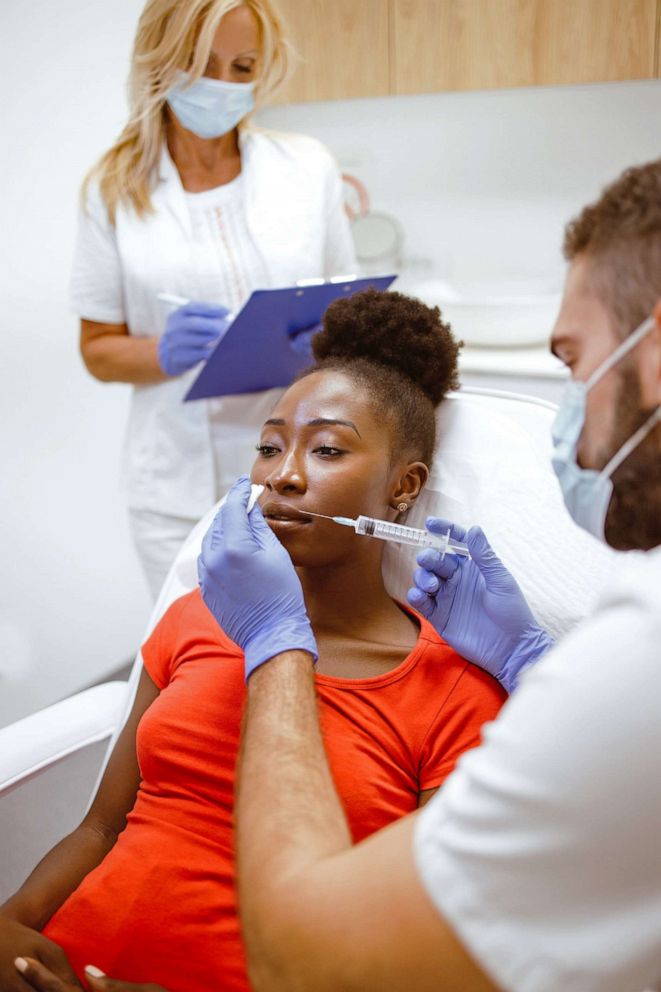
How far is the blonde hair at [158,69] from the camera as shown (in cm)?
170

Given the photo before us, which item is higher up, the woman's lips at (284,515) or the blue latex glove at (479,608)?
the woman's lips at (284,515)

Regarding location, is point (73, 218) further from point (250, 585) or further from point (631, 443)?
point (631, 443)

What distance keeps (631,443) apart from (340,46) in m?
Result: 2.57

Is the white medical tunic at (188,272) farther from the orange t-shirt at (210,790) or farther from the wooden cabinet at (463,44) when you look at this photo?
the wooden cabinet at (463,44)

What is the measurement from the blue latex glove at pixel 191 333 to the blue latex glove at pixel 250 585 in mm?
711

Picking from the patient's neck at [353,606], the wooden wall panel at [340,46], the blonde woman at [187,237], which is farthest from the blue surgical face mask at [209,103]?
the wooden wall panel at [340,46]

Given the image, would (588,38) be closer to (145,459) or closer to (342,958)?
(145,459)

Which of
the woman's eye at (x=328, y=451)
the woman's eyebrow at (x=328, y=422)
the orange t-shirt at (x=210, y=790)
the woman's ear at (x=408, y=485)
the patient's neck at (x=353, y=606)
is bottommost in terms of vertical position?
the orange t-shirt at (x=210, y=790)

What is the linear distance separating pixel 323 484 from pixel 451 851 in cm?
66

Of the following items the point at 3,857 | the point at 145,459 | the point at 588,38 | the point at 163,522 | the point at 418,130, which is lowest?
the point at 3,857

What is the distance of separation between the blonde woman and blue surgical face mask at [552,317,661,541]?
984 mm

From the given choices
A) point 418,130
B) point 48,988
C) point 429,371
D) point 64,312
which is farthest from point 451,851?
point 418,130

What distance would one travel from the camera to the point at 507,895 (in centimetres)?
63

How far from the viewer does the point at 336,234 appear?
2.05m
